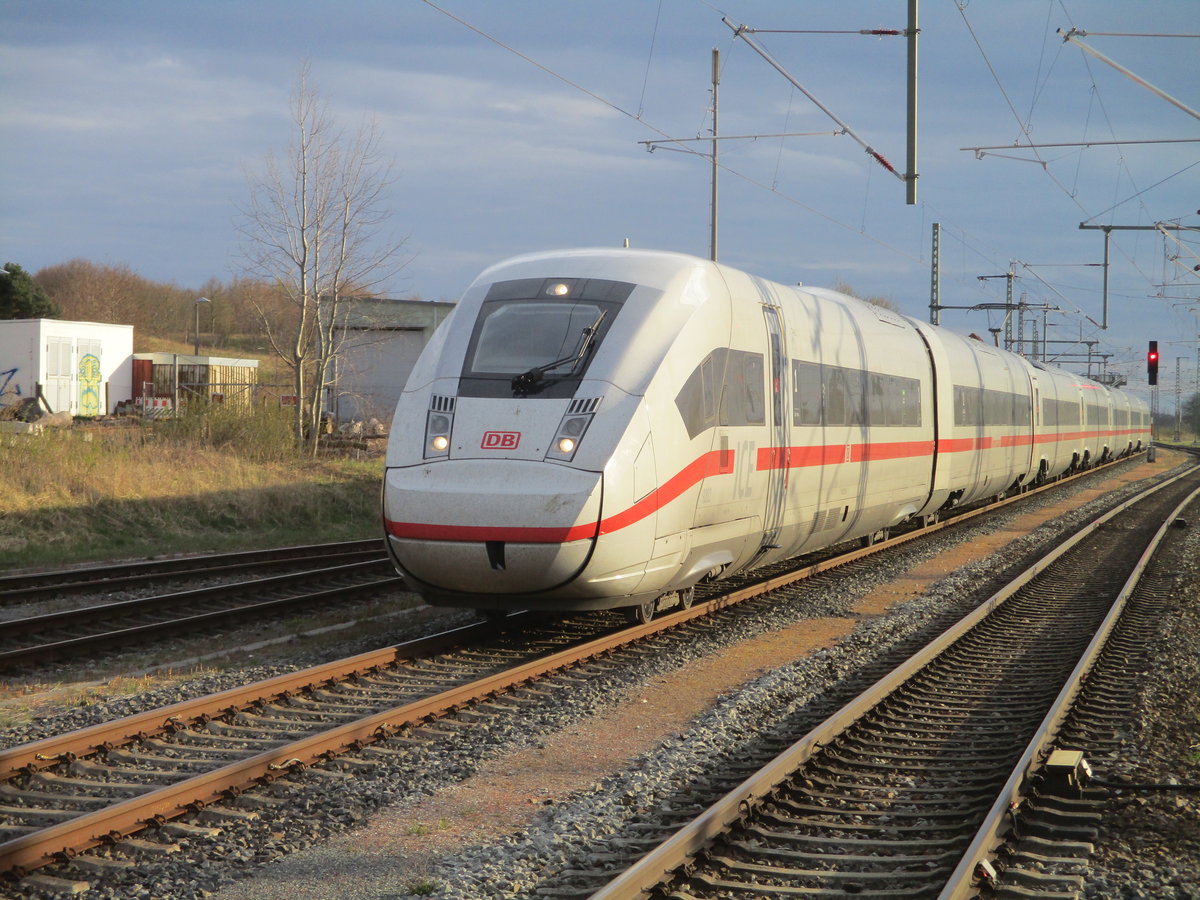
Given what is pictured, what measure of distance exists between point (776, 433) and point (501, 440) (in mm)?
3559

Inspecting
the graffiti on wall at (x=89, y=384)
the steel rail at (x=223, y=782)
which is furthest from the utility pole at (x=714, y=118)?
the graffiti on wall at (x=89, y=384)

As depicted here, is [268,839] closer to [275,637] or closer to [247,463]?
[275,637]

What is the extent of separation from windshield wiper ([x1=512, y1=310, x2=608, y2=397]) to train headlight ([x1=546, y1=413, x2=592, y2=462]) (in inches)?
17.6

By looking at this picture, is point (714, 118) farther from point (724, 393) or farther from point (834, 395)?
point (724, 393)

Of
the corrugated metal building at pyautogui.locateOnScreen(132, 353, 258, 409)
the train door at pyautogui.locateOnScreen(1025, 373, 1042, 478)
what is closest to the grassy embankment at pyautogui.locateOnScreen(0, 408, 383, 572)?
the train door at pyautogui.locateOnScreen(1025, 373, 1042, 478)

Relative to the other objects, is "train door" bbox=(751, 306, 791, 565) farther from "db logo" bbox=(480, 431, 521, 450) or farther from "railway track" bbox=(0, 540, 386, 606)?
"railway track" bbox=(0, 540, 386, 606)

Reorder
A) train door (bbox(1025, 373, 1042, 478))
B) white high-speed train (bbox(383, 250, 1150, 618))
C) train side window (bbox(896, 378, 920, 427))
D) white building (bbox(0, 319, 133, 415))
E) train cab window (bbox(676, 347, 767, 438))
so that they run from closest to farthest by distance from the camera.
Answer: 1. white high-speed train (bbox(383, 250, 1150, 618))
2. train cab window (bbox(676, 347, 767, 438))
3. train side window (bbox(896, 378, 920, 427))
4. train door (bbox(1025, 373, 1042, 478))
5. white building (bbox(0, 319, 133, 415))

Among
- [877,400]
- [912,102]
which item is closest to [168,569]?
[877,400]

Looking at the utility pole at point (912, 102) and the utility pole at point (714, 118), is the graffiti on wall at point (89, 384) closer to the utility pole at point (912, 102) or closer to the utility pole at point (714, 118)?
the utility pole at point (714, 118)

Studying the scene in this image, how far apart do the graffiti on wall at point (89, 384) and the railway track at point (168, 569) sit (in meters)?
29.2

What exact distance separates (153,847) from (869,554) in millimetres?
13143

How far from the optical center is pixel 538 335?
9.20m

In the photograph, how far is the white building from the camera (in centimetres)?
4012

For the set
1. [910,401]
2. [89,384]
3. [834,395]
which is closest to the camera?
[834,395]
